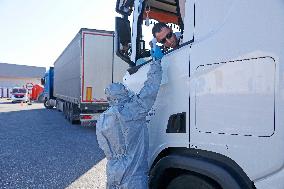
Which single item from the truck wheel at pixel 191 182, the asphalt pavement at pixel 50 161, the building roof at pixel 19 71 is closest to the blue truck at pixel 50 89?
the asphalt pavement at pixel 50 161

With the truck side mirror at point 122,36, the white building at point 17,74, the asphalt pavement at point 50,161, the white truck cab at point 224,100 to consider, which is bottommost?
the asphalt pavement at point 50,161

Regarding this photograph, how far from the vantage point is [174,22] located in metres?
3.88

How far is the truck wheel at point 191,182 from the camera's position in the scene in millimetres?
2163

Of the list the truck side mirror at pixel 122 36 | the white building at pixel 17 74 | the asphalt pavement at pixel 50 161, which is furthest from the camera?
the white building at pixel 17 74

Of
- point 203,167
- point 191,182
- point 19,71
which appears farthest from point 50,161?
point 19,71

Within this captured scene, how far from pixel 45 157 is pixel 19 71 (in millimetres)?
68812

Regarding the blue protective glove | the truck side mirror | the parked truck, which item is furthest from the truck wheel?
the parked truck

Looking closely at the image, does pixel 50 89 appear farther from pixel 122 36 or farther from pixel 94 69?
pixel 122 36

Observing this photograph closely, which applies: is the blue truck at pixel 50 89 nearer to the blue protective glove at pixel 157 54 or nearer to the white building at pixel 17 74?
the blue protective glove at pixel 157 54

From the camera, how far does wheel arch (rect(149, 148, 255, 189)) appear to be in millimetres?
1921

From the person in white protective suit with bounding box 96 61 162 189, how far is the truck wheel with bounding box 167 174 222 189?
484 millimetres

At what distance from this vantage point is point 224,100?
197 centimetres

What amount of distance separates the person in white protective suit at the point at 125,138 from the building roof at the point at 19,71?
2788 inches

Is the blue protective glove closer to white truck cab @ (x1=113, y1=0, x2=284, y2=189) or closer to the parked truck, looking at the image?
white truck cab @ (x1=113, y1=0, x2=284, y2=189)
